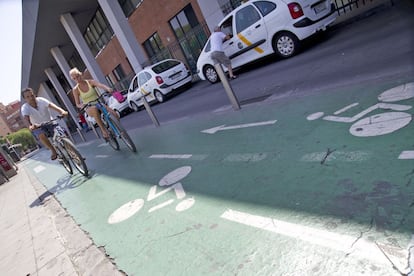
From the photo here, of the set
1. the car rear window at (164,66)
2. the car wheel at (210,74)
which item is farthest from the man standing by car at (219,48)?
the car rear window at (164,66)

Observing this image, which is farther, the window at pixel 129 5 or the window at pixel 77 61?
the window at pixel 77 61

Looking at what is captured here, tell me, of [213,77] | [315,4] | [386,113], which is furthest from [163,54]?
[386,113]

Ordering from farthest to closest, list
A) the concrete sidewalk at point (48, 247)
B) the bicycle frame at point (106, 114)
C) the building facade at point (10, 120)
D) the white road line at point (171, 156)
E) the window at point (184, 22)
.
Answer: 1. the building facade at point (10, 120)
2. the window at point (184, 22)
3. the bicycle frame at point (106, 114)
4. the white road line at point (171, 156)
5. the concrete sidewalk at point (48, 247)

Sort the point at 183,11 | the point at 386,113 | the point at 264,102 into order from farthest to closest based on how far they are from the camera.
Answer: the point at 183,11, the point at 264,102, the point at 386,113

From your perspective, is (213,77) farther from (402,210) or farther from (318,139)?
(402,210)

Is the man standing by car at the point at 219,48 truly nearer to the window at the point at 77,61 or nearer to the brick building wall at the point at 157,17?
the brick building wall at the point at 157,17

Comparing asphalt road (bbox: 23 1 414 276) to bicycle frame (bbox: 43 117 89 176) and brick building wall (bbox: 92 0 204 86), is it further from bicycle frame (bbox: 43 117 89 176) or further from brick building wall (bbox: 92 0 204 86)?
brick building wall (bbox: 92 0 204 86)

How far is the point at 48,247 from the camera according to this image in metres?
4.07

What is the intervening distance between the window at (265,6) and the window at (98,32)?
20.4 m

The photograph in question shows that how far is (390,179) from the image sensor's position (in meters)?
2.53

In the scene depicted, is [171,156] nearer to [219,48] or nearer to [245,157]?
[245,157]

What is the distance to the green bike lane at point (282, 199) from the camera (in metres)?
2.16

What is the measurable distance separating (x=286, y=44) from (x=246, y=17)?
67.4 inches

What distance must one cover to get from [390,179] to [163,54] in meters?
20.6
